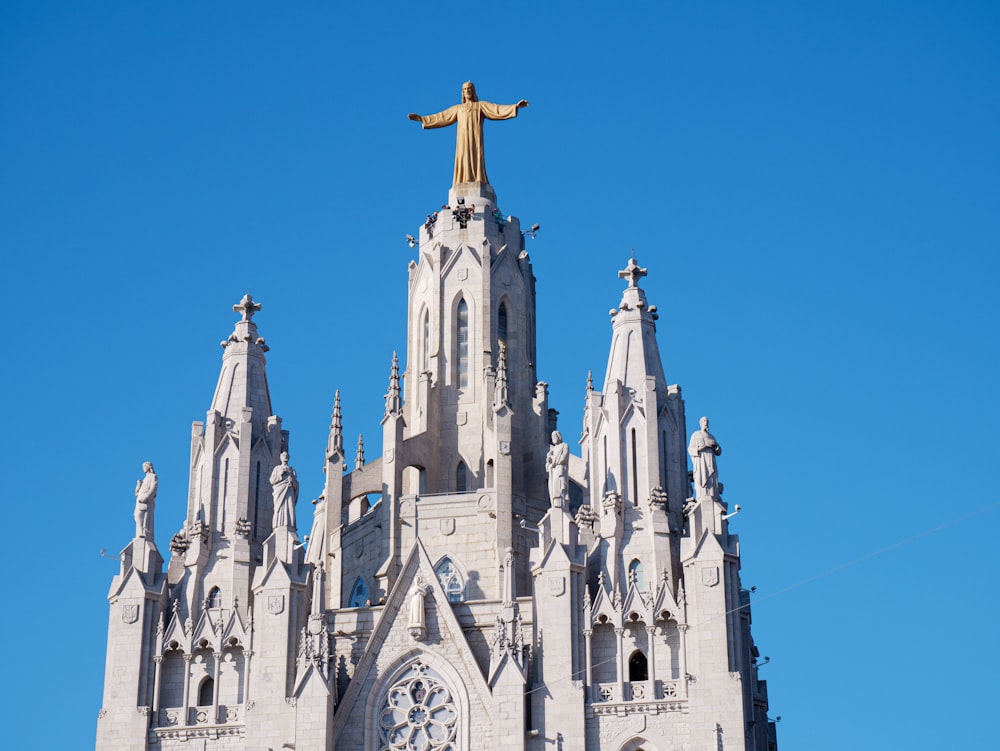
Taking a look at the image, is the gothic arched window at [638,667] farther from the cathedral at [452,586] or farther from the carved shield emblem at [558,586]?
the carved shield emblem at [558,586]

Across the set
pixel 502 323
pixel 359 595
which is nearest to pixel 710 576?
pixel 359 595

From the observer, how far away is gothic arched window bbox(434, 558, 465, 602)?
214 ft

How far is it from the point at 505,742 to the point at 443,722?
243 centimetres

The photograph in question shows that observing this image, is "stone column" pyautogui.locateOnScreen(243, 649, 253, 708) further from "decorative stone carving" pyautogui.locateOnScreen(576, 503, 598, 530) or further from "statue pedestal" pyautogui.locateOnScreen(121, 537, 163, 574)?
"decorative stone carving" pyautogui.locateOnScreen(576, 503, 598, 530)

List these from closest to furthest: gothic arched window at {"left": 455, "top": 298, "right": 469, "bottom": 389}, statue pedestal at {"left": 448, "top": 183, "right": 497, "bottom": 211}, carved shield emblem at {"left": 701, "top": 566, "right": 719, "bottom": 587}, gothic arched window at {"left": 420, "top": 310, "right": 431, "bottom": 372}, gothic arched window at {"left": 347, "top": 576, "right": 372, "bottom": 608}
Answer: carved shield emblem at {"left": 701, "top": 566, "right": 719, "bottom": 587} < gothic arched window at {"left": 347, "top": 576, "right": 372, "bottom": 608} < gothic arched window at {"left": 455, "top": 298, "right": 469, "bottom": 389} < gothic arched window at {"left": 420, "top": 310, "right": 431, "bottom": 372} < statue pedestal at {"left": 448, "top": 183, "right": 497, "bottom": 211}

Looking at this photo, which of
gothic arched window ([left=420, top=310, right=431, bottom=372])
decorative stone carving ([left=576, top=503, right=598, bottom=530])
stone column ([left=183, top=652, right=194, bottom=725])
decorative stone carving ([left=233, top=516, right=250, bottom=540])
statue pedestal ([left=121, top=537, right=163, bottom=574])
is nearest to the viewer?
stone column ([left=183, top=652, right=194, bottom=725])

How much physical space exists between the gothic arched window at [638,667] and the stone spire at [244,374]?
13.5 metres

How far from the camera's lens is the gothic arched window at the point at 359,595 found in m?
67.3

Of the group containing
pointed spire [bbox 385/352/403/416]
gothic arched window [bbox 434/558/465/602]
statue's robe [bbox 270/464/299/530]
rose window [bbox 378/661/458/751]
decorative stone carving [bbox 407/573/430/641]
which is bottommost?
rose window [bbox 378/661/458/751]

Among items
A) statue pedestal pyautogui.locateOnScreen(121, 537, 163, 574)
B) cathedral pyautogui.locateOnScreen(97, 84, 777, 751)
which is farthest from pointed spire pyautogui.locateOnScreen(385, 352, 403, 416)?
statue pedestal pyautogui.locateOnScreen(121, 537, 163, 574)

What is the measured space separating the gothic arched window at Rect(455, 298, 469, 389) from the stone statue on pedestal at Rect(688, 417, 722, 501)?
9.45 m

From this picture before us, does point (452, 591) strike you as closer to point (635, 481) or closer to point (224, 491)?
point (635, 481)

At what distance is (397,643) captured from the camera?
6219cm

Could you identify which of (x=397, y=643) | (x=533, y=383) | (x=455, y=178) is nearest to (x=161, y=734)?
(x=397, y=643)
